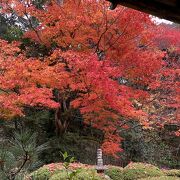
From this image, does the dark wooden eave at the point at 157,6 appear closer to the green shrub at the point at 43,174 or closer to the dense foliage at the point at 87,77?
the green shrub at the point at 43,174

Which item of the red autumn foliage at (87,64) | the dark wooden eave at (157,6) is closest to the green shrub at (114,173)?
the red autumn foliage at (87,64)

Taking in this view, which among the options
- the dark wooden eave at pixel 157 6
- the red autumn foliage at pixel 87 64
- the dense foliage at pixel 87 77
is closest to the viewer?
the dark wooden eave at pixel 157 6

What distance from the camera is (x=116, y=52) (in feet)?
38.3

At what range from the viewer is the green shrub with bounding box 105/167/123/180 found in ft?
29.4

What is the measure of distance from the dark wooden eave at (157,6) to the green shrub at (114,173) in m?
7.45

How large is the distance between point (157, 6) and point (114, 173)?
25.2 feet

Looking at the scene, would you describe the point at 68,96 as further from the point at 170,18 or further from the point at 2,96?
the point at 170,18

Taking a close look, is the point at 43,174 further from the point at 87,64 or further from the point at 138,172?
the point at 87,64

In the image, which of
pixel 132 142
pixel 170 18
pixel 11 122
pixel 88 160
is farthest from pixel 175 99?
pixel 170 18

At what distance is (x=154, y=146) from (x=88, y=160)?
165 inches

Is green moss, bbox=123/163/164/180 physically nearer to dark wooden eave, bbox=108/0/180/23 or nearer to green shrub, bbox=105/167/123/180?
green shrub, bbox=105/167/123/180

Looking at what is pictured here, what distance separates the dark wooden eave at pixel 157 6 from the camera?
190cm

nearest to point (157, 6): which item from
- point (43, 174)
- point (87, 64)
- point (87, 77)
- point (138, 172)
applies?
point (43, 174)

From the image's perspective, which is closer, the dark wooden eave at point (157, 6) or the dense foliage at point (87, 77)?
the dark wooden eave at point (157, 6)
